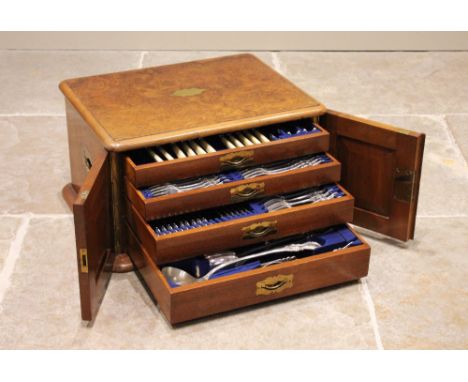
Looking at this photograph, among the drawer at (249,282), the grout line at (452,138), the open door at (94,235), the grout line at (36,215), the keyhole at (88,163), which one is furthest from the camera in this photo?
the grout line at (452,138)

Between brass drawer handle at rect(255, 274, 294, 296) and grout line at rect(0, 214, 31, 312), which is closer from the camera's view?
brass drawer handle at rect(255, 274, 294, 296)

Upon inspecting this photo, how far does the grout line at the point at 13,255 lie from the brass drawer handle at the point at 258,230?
2.70 ft

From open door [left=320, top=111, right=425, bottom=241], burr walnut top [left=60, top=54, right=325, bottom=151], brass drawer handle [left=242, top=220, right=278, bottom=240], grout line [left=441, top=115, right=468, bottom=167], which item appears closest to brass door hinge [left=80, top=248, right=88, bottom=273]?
burr walnut top [left=60, top=54, right=325, bottom=151]

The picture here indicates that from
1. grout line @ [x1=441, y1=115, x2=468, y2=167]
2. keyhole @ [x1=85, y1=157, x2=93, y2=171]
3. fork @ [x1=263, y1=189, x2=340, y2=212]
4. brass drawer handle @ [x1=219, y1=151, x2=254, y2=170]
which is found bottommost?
grout line @ [x1=441, y1=115, x2=468, y2=167]

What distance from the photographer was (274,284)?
298 cm

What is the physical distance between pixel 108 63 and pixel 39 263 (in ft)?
6.86

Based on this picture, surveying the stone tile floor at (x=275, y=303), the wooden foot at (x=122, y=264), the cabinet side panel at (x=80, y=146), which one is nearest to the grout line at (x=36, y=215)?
the stone tile floor at (x=275, y=303)

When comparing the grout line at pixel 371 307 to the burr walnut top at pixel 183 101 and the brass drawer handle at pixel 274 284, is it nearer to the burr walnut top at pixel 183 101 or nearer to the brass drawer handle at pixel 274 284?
the brass drawer handle at pixel 274 284

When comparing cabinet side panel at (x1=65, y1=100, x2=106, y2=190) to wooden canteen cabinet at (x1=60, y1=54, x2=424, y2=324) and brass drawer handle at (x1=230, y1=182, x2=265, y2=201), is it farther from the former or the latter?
brass drawer handle at (x1=230, y1=182, x2=265, y2=201)

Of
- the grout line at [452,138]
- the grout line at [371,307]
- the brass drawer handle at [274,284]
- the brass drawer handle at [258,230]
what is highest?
the brass drawer handle at [258,230]

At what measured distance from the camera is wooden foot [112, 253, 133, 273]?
323 cm

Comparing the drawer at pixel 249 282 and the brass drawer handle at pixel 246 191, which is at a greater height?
the brass drawer handle at pixel 246 191

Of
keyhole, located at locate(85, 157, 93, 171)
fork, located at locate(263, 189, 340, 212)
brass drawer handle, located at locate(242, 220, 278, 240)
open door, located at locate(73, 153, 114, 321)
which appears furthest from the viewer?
keyhole, located at locate(85, 157, 93, 171)

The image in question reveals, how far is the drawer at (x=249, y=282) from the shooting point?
9.45 ft
